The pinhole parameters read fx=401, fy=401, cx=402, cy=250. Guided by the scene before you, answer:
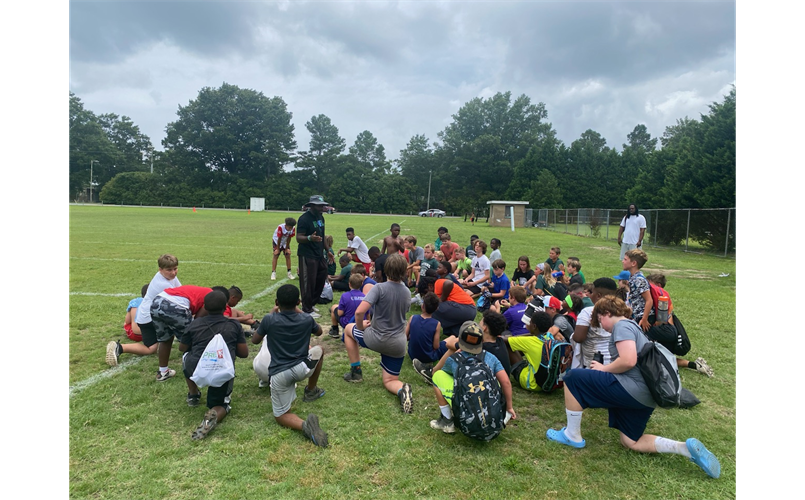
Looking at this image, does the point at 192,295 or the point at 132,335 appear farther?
the point at 132,335

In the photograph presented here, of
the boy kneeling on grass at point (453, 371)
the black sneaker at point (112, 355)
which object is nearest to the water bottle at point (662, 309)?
the boy kneeling on grass at point (453, 371)

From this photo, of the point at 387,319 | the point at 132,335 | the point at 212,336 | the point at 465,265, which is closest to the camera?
the point at 212,336

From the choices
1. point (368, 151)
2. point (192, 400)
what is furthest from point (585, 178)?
point (192, 400)

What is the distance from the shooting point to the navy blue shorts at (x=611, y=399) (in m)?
3.34

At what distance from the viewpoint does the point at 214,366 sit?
3.70 meters

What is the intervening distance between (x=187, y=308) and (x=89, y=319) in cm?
362

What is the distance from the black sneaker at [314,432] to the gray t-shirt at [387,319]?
3.71 feet

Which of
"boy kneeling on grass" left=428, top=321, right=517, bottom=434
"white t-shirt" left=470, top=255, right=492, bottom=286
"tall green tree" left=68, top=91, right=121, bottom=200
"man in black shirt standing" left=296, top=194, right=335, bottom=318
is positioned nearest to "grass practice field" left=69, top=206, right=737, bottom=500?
"boy kneeling on grass" left=428, top=321, right=517, bottom=434

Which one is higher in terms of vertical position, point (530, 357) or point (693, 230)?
point (693, 230)

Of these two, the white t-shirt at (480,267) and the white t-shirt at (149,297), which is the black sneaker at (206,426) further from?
the white t-shirt at (480,267)

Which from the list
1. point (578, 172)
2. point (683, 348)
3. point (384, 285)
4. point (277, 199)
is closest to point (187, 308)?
point (384, 285)

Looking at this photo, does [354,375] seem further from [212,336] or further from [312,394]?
[212,336]

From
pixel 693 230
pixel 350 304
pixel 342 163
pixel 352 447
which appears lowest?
pixel 352 447

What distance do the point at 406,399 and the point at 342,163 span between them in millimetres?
77296
